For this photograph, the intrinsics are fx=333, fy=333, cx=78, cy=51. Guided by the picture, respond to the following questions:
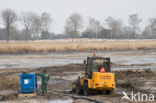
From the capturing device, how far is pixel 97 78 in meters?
16.5

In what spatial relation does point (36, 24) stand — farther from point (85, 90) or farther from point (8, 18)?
point (85, 90)

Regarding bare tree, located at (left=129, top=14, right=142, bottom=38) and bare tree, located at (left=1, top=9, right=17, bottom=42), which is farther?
bare tree, located at (left=129, top=14, right=142, bottom=38)

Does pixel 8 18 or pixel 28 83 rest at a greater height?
pixel 8 18

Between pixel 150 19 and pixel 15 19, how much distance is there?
79158 mm

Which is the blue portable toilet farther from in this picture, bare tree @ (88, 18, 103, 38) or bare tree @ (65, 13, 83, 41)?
bare tree @ (88, 18, 103, 38)

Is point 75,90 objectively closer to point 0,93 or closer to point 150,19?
point 0,93

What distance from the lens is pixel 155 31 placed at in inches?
4980

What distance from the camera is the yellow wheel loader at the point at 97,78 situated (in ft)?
54.3

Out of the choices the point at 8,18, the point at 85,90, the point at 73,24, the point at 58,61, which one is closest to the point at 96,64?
the point at 85,90

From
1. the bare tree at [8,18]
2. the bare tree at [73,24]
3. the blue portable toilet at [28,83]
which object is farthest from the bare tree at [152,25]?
the blue portable toilet at [28,83]

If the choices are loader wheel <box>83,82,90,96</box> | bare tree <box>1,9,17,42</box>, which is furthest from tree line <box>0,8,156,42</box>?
loader wheel <box>83,82,90,96</box>

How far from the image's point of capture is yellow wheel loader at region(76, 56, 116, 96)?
651 inches

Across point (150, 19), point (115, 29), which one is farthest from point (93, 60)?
point (150, 19)

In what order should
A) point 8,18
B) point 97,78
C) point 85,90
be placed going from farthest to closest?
point 8,18
point 85,90
point 97,78
